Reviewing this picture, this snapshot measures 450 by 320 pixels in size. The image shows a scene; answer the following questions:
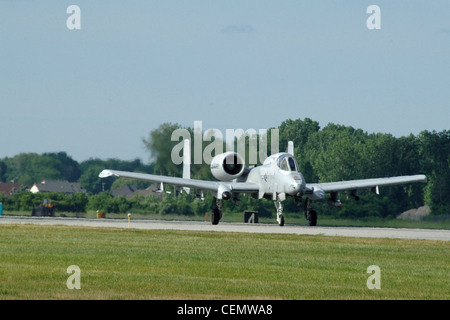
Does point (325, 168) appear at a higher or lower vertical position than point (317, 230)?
higher

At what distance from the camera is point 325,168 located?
90812 mm

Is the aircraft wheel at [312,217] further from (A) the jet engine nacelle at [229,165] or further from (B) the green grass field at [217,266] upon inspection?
(B) the green grass field at [217,266]

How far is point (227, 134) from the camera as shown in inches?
2410

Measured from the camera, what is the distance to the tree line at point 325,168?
60969 mm

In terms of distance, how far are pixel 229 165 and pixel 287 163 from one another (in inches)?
266

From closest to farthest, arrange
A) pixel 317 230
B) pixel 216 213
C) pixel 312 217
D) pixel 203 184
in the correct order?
pixel 317 230
pixel 312 217
pixel 203 184
pixel 216 213

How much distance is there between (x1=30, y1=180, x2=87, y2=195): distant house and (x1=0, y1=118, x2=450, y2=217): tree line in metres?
1.30

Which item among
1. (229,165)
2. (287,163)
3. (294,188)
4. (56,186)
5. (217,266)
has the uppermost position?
(56,186)

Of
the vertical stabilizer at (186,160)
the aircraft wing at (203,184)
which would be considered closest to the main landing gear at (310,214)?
the aircraft wing at (203,184)

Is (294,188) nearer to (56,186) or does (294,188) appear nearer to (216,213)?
(216,213)

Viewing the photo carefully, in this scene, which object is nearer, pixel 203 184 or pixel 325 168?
pixel 203 184

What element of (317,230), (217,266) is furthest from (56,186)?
(217,266)

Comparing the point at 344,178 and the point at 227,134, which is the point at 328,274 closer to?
the point at 227,134
